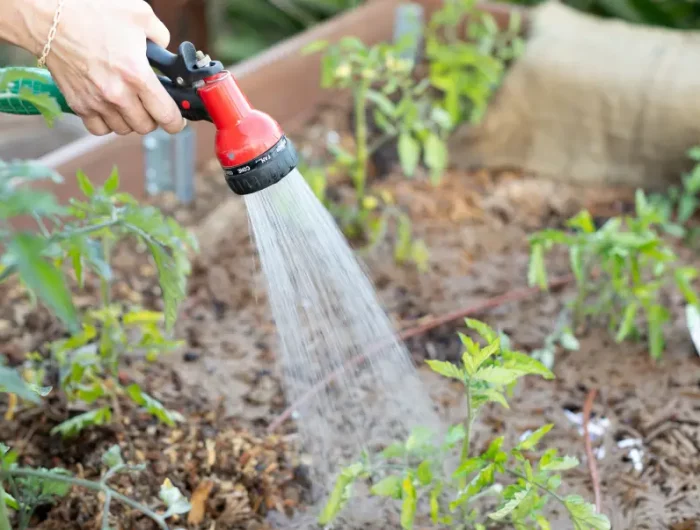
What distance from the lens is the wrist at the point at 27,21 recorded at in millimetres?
1123

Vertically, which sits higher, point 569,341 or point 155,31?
point 155,31

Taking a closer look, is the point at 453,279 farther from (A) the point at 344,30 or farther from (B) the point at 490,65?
(A) the point at 344,30

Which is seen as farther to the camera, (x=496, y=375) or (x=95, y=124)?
(x=95, y=124)

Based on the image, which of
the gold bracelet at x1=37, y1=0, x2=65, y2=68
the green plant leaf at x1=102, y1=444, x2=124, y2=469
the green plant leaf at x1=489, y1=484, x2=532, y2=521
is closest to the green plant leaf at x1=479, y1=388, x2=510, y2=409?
the green plant leaf at x1=489, y1=484, x2=532, y2=521

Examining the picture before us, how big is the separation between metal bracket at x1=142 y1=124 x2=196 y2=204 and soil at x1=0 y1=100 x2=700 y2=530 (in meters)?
0.05

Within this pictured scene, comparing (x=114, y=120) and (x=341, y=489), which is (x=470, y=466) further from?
(x=114, y=120)

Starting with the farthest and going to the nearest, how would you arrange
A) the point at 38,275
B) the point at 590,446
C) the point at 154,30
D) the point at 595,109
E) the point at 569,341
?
the point at 595,109, the point at 569,341, the point at 590,446, the point at 154,30, the point at 38,275

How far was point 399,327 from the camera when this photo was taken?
1.97 m

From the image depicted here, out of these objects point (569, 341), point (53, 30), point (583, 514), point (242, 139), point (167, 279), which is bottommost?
point (569, 341)

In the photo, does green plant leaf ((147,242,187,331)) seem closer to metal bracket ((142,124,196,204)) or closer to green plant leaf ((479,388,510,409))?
green plant leaf ((479,388,510,409))

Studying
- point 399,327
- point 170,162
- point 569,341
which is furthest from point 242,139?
point 170,162

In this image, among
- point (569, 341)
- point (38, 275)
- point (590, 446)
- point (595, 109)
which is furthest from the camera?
point (595, 109)

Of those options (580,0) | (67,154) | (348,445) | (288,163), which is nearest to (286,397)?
(348,445)

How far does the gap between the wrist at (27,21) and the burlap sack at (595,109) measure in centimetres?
177
